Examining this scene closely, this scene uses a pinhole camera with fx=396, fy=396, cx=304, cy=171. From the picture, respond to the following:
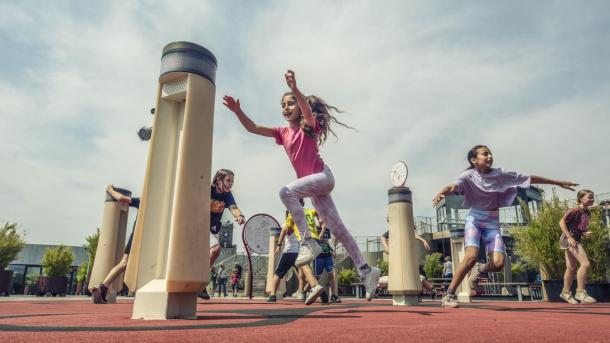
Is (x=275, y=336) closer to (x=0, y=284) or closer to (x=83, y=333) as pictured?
(x=83, y=333)

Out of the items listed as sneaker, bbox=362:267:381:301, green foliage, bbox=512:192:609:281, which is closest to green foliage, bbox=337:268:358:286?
green foliage, bbox=512:192:609:281

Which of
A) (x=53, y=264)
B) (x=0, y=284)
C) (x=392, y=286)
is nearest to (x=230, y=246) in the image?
(x=53, y=264)

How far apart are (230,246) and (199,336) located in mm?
36954

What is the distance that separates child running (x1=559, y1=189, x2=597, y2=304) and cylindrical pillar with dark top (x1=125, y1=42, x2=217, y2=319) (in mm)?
7295

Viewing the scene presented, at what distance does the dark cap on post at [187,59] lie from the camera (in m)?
2.97

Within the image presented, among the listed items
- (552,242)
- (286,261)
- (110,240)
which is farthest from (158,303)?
(552,242)

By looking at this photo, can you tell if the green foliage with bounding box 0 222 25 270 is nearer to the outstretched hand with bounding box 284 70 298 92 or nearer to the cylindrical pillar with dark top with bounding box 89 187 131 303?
the cylindrical pillar with dark top with bounding box 89 187 131 303

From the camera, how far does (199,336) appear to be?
1648mm

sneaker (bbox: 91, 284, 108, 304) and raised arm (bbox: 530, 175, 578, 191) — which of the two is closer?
raised arm (bbox: 530, 175, 578, 191)

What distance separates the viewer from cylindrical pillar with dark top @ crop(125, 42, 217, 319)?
101 inches

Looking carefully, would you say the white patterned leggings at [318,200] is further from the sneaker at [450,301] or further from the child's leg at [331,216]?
the sneaker at [450,301]

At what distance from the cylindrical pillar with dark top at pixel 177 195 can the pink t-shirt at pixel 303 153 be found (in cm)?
126

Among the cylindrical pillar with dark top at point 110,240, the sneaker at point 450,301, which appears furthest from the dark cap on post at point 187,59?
the cylindrical pillar with dark top at point 110,240

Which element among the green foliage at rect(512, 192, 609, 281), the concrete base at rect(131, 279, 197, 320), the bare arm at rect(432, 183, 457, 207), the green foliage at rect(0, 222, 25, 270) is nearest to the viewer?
the concrete base at rect(131, 279, 197, 320)
